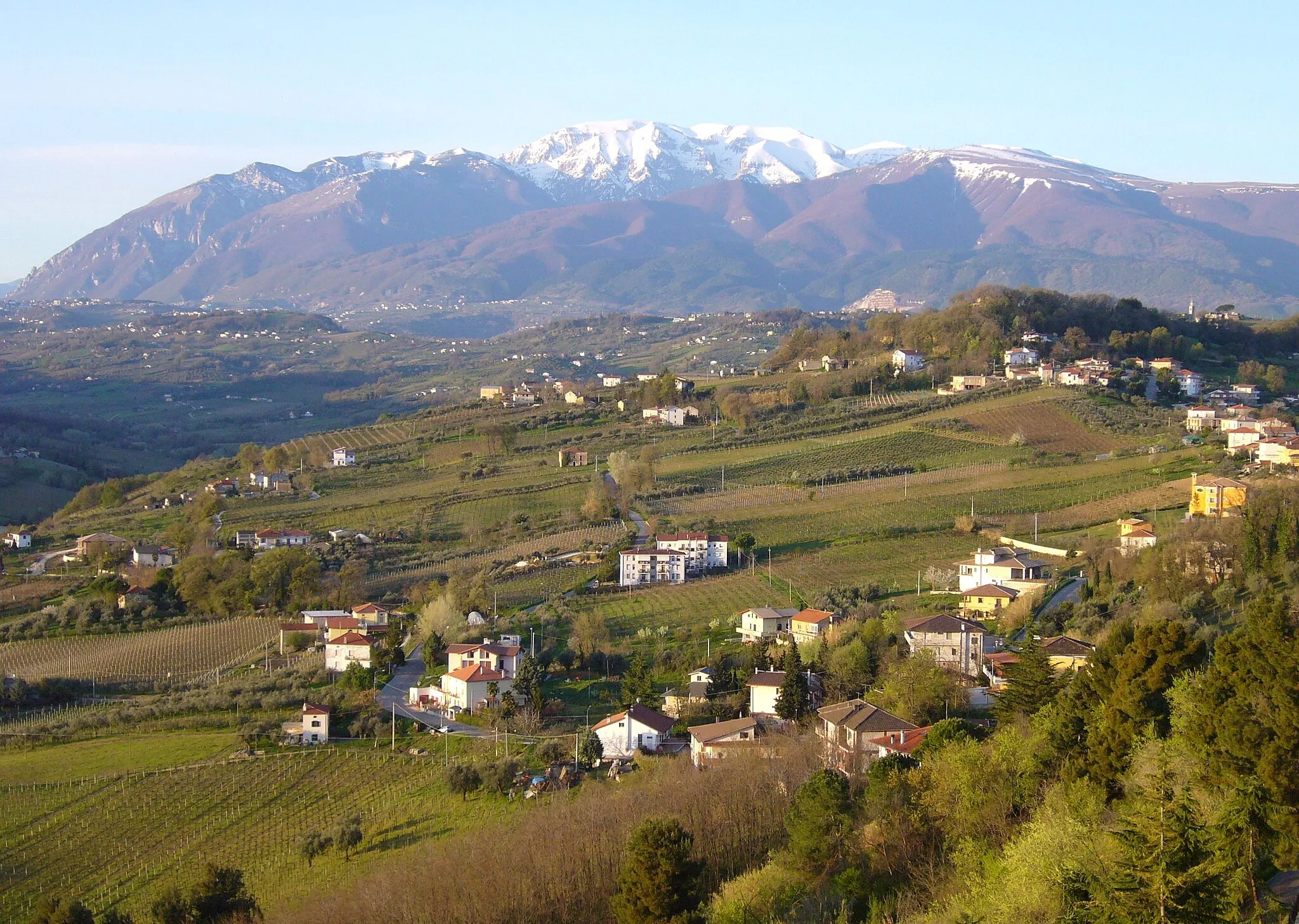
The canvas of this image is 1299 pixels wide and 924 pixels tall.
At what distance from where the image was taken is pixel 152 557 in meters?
41.9

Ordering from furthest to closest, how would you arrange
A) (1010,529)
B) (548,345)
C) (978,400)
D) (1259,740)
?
1. (548,345)
2. (978,400)
3. (1010,529)
4. (1259,740)

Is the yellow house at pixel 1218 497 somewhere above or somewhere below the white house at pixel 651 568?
above

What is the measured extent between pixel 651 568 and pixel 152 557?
1620 centimetres

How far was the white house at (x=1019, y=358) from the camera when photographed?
62688 mm

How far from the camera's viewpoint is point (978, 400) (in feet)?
186

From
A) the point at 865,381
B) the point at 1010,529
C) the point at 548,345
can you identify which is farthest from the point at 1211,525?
the point at 548,345

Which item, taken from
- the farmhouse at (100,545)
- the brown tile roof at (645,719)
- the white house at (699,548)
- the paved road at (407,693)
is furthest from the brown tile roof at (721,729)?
the farmhouse at (100,545)

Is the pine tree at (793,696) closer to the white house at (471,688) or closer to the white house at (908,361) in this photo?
the white house at (471,688)

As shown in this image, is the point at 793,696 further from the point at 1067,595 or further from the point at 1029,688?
the point at 1067,595

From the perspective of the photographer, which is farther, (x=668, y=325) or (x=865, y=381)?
(x=668, y=325)

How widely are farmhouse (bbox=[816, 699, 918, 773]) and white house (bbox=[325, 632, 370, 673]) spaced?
12.5m

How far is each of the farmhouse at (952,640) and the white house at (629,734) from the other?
205 inches

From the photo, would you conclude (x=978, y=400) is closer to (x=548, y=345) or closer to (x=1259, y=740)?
(x=1259, y=740)

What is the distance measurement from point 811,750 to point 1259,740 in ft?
24.4
